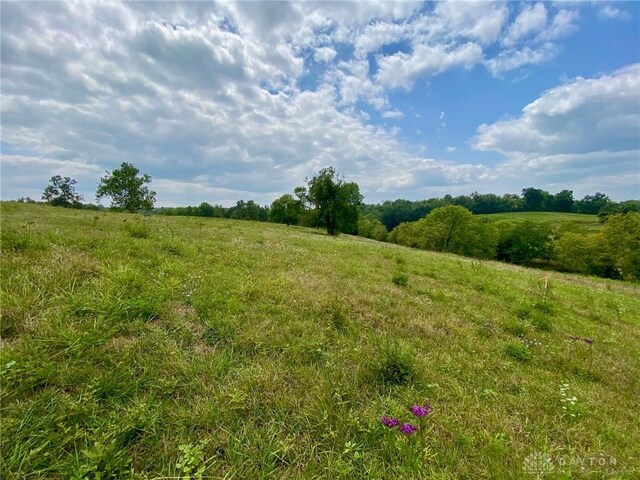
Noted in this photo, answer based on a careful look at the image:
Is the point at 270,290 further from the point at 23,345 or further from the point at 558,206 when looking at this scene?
the point at 558,206

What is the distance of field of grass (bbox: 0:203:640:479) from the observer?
278 cm

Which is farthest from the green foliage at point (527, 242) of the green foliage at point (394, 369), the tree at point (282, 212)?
the green foliage at point (394, 369)

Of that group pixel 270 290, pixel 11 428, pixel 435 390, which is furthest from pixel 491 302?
pixel 11 428

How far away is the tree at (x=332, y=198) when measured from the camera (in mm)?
53062

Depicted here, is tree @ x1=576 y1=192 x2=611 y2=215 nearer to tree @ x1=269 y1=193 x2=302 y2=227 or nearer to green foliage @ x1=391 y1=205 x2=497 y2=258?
green foliage @ x1=391 y1=205 x2=497 y2=258

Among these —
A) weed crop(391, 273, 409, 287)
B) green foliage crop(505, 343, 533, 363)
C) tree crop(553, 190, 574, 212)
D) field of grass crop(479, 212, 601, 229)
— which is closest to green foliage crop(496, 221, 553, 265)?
field of grass crop(479, 212, 601, 229)

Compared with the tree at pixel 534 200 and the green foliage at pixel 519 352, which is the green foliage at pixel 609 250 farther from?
the tree at pixel 534 200

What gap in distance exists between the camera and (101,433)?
2.78 m

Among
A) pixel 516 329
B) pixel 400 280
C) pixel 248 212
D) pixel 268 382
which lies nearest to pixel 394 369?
pixel 268 382

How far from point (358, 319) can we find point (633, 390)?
5006mm

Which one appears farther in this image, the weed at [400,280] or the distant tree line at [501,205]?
the distant tree line at [501,205]

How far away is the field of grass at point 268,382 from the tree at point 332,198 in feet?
154

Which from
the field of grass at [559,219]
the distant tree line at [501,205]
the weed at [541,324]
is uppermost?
the distant tree line at [501,205]

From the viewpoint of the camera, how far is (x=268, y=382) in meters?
3.75
